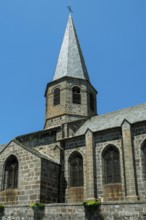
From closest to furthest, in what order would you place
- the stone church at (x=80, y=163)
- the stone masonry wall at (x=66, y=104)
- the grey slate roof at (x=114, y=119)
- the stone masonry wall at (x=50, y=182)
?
the stone church at (x=80, y=163)
the stone masonry wall at (x=50, y=182)
the grey slate roof at (x=114, y=119)
the stone masonry wall at (x=66, y=104)

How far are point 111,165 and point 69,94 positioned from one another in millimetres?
9729

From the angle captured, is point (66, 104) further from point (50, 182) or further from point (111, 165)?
point (50, 182)

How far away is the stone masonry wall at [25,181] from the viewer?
760 inches

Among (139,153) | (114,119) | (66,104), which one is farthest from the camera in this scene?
(66,104)

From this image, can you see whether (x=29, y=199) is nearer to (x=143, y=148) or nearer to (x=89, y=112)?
(x=143, y=148)

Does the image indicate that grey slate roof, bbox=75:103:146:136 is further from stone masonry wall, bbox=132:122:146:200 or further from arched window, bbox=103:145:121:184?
arched window, bbox=103:145:121:184

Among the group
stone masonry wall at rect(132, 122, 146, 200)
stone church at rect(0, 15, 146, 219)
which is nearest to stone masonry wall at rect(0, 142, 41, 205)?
stone church at rect(0, 15, 146, 219)

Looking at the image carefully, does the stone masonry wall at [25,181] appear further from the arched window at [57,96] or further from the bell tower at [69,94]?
the arched window at [57,96]

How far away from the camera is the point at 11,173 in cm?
2172

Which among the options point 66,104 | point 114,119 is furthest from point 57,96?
point 114,119

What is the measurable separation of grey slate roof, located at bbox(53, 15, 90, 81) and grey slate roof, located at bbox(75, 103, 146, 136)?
620 centimetres

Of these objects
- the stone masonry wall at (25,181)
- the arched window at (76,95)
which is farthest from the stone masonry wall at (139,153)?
the arched window at (76,95)

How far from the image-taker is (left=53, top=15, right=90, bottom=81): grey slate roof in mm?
29755

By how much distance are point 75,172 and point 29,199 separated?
4300 millimetres
